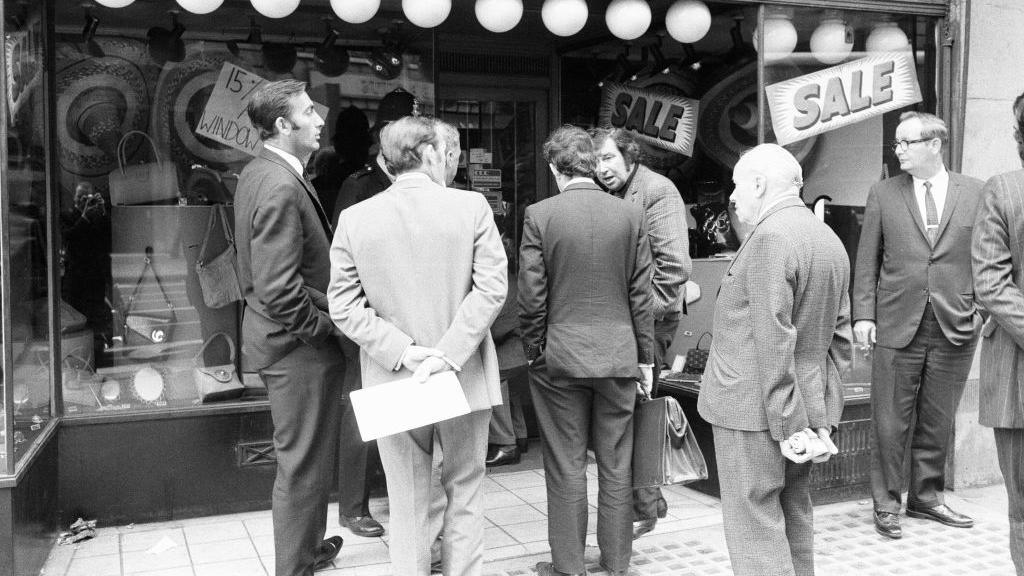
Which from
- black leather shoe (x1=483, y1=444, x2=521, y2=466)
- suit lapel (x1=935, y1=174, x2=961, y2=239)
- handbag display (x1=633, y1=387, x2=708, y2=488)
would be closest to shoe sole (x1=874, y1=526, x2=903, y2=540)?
handbag display (x1=633, y1=387, x2=708, y2=488)

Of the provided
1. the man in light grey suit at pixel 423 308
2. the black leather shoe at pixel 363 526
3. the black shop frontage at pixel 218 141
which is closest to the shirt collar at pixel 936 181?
the black shop frontage at pixel 218 141

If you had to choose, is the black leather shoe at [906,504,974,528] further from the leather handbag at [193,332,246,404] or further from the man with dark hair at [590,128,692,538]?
the leather handbag at [193,332,246,404]

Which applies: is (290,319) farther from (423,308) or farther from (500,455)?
(500,455)

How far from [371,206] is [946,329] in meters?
3.11

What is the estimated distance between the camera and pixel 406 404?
344 cm

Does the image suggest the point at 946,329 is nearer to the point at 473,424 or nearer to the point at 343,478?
the point at 473,424

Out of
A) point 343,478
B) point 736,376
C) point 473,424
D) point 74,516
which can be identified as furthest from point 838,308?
point 74,516

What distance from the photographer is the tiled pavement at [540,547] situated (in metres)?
4.45

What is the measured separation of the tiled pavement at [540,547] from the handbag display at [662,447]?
1.56ft

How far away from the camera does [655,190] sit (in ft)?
15.3

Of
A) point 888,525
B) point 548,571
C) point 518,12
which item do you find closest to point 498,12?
point 518,12

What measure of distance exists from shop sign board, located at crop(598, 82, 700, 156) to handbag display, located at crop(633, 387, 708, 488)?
10.3 feet

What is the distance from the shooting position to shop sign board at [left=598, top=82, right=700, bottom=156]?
696 centimetres

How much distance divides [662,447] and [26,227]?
121 inches
